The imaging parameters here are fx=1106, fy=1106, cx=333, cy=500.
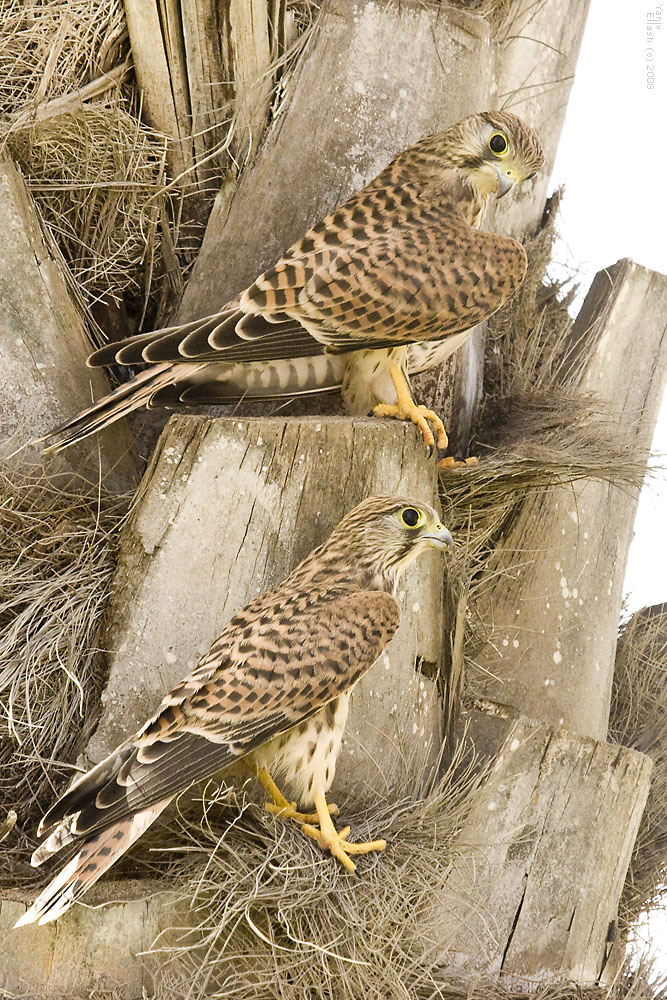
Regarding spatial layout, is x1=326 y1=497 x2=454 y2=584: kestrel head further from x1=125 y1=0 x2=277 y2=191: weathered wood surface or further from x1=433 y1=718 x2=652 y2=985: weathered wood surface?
x1=125 y1=0 x2=277 y2=191: weathered wood surface

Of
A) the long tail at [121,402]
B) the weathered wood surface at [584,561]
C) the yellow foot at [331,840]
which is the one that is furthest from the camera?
the weathered wood surface at [584,561]

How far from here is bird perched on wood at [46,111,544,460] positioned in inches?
104

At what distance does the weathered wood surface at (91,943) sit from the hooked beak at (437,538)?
3.22 feet

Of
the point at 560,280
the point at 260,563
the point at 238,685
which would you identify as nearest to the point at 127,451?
the point at 260,563

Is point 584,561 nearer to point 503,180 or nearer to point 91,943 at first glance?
point 503,180

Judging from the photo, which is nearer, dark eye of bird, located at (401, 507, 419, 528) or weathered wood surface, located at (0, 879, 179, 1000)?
weathered wood surface, located at (0, 879, 179, 1000)

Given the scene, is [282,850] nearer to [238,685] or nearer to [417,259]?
[238,685]

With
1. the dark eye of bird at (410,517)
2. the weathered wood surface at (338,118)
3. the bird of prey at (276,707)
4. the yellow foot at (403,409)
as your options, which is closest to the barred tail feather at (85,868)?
the bird of prey at (276,707)

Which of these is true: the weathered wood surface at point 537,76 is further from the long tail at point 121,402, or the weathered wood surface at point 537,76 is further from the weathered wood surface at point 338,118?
the long tail at point 121,402

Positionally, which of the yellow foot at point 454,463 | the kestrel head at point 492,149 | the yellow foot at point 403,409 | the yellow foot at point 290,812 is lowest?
the yellow foot at point 290,812

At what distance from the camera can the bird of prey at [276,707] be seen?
2.28m

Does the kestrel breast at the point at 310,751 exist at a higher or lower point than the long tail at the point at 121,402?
lower

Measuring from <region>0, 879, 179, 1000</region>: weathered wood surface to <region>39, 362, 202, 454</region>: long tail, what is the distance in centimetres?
103

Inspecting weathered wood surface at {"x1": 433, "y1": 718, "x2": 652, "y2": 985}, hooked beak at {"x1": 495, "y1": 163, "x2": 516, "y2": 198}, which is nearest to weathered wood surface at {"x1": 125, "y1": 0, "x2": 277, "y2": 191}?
hooked beak at {"x1": 495, "y1": 163, "x2": 516, "y2": 198}
